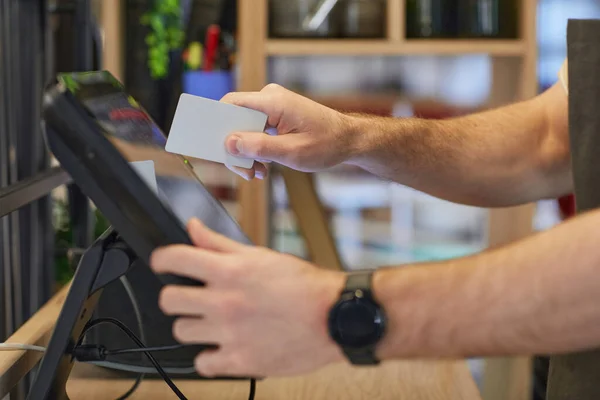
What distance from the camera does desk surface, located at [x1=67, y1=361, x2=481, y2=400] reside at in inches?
41.3

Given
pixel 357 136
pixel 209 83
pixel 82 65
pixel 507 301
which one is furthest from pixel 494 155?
pixel 209 83

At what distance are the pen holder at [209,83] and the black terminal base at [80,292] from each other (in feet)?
4.58

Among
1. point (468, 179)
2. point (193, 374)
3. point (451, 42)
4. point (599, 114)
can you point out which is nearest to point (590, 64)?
point (599, 114)

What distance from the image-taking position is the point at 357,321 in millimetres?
621

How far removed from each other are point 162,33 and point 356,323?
5.62 feet

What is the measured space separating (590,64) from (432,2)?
3.50 ft

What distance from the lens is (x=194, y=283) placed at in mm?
664

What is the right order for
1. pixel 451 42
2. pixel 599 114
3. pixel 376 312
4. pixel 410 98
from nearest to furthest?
pixel 376 312
pixel 599 114
pixel 451 42
pixel 410 98

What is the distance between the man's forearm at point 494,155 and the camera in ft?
3.91

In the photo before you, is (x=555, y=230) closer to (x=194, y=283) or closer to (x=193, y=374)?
(x=194, y=283)

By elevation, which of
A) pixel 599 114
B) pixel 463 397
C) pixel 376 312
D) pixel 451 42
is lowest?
pixel 463 397

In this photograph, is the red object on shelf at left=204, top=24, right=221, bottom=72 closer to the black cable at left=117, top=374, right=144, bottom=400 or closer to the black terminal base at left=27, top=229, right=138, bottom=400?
the black cable at left=117, top=374, right=144, bottom=400

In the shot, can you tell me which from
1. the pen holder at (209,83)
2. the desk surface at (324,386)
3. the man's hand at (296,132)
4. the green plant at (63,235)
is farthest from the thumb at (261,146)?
the pen holder at (209,83)

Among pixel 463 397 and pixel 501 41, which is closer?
pixel 463 397
